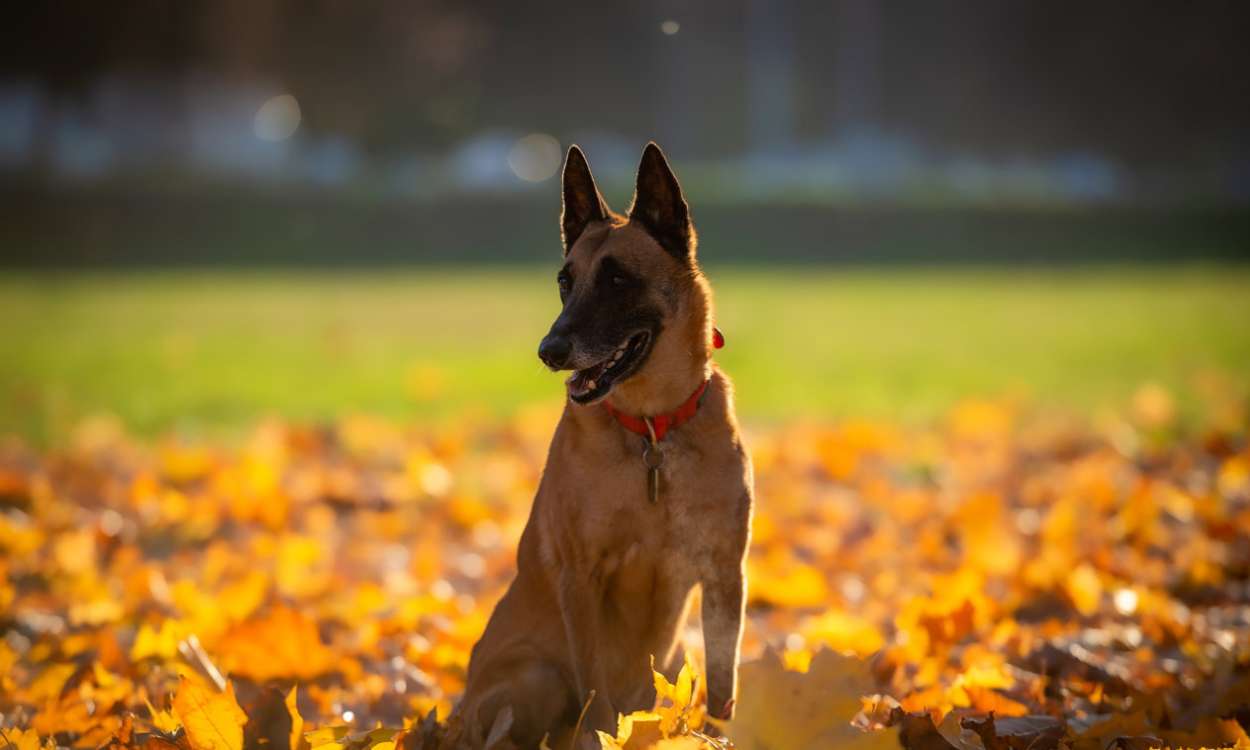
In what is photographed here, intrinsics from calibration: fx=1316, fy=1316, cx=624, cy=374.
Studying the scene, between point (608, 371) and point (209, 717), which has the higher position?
point (608, 371)

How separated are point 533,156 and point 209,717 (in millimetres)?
35130

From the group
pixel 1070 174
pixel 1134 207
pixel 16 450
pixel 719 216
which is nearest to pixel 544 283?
pixel 719 216

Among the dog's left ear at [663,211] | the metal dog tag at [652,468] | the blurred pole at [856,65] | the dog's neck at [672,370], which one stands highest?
the blurred pole at [856,65]

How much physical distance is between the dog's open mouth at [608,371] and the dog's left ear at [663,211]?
11.2 inches

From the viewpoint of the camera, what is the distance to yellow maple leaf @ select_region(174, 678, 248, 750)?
2846mm

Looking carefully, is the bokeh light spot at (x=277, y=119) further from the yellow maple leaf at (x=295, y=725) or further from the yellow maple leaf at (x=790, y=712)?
the yellow maple leaf at (x=790, y=712)

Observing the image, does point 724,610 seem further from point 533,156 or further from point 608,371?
point 533,156

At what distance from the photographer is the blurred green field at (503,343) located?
11.1 metres

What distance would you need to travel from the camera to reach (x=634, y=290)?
3.43 metres

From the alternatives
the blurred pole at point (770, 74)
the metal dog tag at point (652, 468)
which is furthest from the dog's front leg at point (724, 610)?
the blurred pole at point (770, 74)

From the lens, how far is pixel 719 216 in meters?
34.8

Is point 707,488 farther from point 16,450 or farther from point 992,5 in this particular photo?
point 992,5

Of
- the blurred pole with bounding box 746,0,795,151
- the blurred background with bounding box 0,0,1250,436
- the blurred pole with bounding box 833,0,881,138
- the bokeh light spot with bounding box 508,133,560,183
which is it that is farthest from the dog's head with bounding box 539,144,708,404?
the blurred pole with bounding box 833,0,881,138

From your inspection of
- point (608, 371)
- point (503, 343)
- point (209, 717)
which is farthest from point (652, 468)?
point (503, 343)
